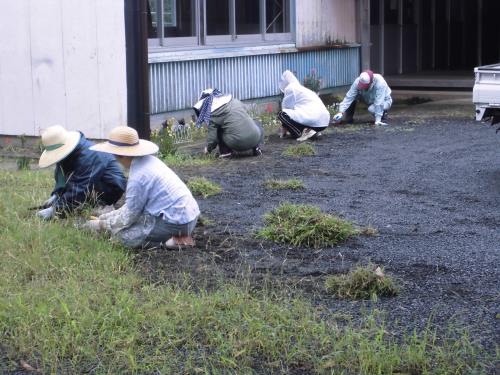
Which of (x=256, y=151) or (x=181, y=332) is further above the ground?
(x=256, y=151)

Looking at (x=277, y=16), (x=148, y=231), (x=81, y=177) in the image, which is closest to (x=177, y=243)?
(x=148, y=231)

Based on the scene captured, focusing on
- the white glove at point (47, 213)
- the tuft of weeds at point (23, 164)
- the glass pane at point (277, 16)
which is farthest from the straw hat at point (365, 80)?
the white glove at point (47, 213)

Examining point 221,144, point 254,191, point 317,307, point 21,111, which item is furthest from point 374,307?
point 21,111

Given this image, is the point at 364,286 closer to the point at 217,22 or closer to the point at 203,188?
the point at 203,188

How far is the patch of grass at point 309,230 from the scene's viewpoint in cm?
684

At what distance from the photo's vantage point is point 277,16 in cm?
1633

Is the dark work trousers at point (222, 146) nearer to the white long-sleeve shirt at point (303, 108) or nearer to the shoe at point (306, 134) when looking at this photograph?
the white long-sleeve shirt at point (303, 108)

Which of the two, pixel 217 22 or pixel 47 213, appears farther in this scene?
pixel 217 22

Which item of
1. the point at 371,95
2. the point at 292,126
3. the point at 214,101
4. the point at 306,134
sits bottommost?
the point at 306,134

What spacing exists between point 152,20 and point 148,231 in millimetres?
6834

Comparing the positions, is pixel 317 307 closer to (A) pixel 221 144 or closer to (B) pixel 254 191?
(B) pixel 254 191

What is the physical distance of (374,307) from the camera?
17.7ft

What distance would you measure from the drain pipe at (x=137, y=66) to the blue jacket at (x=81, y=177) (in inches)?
153

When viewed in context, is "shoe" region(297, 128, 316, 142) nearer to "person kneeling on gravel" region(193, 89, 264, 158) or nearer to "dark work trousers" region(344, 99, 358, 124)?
"person kneeling on gravel" region(193, 89, 264, 158)
